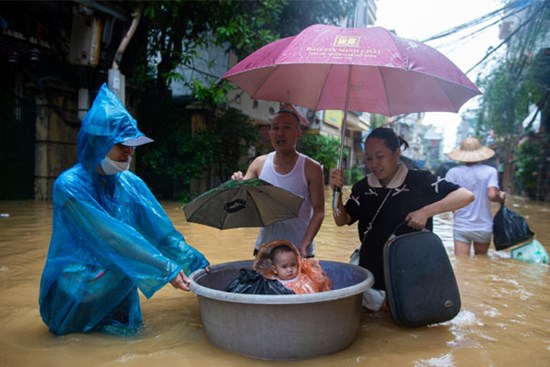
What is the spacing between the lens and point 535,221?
11.7 meters

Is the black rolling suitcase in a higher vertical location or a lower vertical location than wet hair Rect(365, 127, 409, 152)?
lower

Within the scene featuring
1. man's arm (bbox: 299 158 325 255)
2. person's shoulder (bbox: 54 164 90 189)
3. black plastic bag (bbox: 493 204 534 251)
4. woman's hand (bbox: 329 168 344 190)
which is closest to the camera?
person's shoulder (bbox: 54 164 90 189)

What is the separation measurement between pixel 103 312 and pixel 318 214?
5.48ft

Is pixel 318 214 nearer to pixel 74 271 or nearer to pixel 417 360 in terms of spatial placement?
pixel 417 360

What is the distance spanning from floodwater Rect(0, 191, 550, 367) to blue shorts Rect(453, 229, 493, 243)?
0.48 m

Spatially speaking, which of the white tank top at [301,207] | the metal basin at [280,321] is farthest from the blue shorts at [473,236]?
the metal basin at [280,321]

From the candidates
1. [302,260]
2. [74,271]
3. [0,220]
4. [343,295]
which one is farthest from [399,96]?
[0,220]

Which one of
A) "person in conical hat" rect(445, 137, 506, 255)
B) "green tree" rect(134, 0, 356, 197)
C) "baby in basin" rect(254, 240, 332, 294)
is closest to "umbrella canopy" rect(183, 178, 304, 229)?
"baby in basin" rect(254, 240, 332, 294)

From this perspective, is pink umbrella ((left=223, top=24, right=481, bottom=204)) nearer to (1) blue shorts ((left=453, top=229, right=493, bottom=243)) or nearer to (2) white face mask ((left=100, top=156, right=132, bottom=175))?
(2) white face mask ((left=100, top=156, right=132, bottom=175))

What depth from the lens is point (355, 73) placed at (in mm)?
3861

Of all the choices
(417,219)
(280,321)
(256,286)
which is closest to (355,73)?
(417,219)

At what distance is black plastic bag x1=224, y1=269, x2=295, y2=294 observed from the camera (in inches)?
109

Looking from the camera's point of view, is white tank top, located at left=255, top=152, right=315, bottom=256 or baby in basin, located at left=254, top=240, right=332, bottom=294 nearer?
baby in basin, located at left=254, top=240, right=332, bottom=294

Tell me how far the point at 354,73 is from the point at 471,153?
8.30 ft
